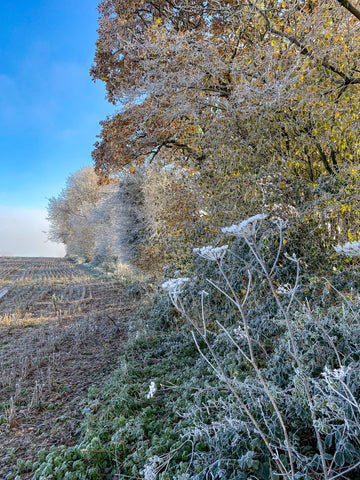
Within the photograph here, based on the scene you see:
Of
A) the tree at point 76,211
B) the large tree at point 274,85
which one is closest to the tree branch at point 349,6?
the large tree at point 274,85

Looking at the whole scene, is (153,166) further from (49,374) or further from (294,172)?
(49,374)

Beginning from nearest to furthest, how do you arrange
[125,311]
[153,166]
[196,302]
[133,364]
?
[133,364] → [196,302] → [125,311] → [153,166]

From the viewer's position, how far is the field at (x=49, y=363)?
3.38 meters

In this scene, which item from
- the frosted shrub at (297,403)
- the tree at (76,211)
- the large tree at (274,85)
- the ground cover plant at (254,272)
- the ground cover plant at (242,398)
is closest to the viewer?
the frosted shrub at (297,403)

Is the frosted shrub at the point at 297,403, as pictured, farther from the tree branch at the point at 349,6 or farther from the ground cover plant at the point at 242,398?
the tree branch at the point at 349,6

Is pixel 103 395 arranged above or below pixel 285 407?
below

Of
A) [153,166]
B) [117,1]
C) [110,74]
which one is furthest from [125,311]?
[117,1]

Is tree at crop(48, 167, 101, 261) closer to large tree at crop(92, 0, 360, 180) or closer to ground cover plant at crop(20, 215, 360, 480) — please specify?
large tree at crop(92, 0, 360, 180)

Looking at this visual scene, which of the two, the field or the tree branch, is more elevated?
the tree branch

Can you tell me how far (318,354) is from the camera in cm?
234

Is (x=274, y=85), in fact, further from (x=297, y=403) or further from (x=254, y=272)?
(x=297, y=403)

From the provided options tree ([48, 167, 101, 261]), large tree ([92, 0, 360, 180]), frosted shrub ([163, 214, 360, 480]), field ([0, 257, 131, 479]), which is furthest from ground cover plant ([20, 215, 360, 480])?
tree ([48, 167, 101, 261])

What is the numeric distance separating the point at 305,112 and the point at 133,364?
169 inches

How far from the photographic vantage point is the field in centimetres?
338
